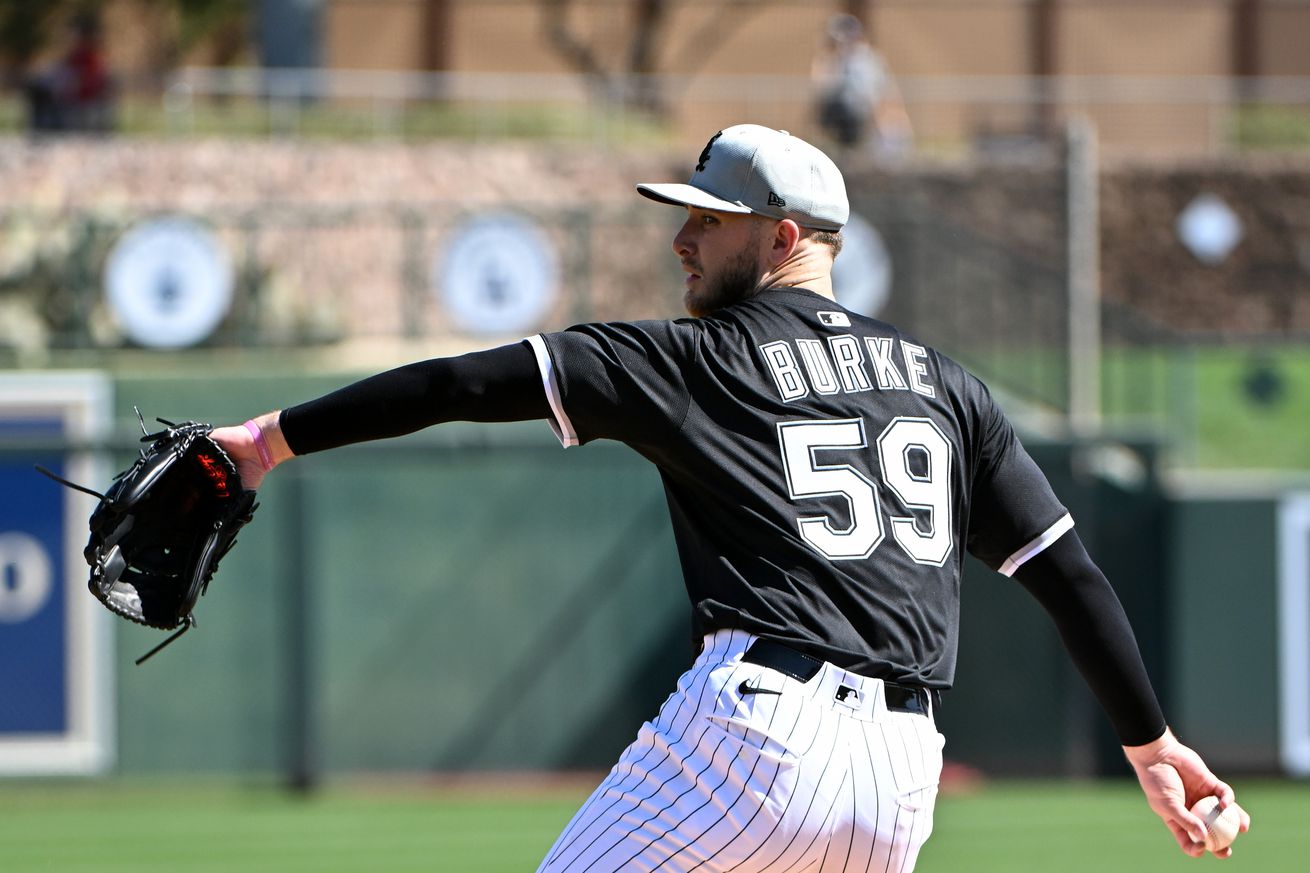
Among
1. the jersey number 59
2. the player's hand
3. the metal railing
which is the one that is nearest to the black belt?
the jersey number 59

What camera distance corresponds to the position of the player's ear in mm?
3361

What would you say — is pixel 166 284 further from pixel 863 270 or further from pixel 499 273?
pixel 863 270

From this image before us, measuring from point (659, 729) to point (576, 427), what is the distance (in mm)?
531

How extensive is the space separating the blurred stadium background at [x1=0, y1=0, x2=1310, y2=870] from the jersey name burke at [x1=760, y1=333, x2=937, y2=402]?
4.84m

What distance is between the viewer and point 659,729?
3.19 m

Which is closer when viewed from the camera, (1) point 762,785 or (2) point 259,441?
(1) point 762,785

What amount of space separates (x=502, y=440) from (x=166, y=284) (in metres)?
4.17

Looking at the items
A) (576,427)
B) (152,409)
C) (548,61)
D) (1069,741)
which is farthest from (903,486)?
(548,61)

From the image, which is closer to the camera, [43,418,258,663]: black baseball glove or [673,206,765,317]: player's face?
[43,418,258,663]: black baseball glove

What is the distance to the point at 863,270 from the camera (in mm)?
13656

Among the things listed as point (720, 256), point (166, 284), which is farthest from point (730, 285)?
point (166, 284)

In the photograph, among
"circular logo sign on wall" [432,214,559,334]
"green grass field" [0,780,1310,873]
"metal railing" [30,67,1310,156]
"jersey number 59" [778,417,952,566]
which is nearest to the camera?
"jersey number 59" [778,417,952,566]

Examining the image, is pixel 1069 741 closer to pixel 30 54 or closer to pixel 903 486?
pixel 903 486

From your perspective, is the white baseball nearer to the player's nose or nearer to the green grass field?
the player's nose
